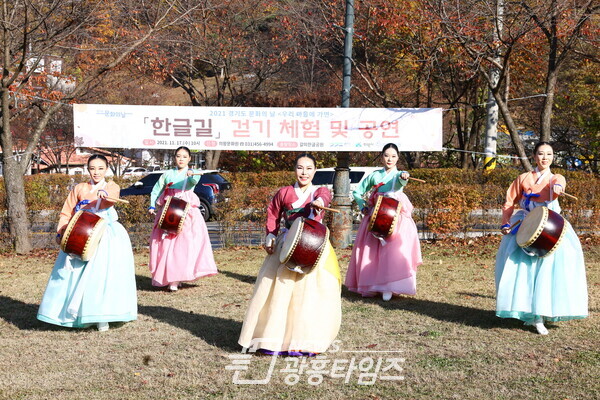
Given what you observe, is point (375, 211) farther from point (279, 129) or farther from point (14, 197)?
point (14, 197)

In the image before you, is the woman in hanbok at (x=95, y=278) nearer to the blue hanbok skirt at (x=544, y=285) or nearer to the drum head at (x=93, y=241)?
the drum head at (x=93, y=241)

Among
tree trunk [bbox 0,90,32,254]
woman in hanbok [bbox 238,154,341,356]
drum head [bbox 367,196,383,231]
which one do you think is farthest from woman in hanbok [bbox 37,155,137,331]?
tree trunk [bbox 0,90,32,254]

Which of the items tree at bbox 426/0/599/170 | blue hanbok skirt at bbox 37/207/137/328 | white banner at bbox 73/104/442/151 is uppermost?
tree at bbox 426/0/599/170

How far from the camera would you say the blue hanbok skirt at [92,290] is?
6086 mm

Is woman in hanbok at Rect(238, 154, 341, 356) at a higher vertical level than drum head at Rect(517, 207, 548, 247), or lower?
lower

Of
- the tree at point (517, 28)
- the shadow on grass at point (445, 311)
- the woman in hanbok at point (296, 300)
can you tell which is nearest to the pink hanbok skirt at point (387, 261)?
the shadow on grass at point (445, 311)

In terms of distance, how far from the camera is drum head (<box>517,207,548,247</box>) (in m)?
5.80

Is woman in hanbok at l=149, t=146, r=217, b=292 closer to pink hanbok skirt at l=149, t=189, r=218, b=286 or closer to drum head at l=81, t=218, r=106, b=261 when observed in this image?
pink hanbok skirt at l=149, t=189, r=218, b=286

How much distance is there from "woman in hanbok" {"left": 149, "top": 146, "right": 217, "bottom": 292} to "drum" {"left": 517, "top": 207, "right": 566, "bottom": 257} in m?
3.93

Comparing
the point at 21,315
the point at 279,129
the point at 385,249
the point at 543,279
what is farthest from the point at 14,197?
the point at 543,279

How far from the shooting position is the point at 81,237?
604 centimetres

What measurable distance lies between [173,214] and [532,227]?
159 inches

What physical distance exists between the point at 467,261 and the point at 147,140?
5.49 m

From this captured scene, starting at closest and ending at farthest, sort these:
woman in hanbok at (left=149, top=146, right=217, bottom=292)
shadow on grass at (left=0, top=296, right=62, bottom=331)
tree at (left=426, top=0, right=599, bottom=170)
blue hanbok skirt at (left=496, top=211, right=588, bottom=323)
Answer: blue hanbok skirt at (left=496, top=211, right=588, bottom=323) < shadow on grass at (left=0, top=296, right=62, bottom=331) < woman in hanbok at (left=149, top=146, right=217, bottom=292) < tree at (left=426, top=0, right=599, bottom=170)
